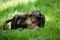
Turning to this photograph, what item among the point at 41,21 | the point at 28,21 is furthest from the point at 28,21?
the point at 41,21

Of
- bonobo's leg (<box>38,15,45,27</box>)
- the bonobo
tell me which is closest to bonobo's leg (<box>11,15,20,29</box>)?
the bonobo

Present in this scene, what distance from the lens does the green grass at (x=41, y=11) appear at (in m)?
2.40

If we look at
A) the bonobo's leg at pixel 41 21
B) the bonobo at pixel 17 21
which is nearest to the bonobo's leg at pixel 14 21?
the bonobo at pixel 17 21

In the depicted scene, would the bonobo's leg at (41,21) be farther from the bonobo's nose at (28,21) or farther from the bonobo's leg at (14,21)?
the bonobo's leg at (14,21)

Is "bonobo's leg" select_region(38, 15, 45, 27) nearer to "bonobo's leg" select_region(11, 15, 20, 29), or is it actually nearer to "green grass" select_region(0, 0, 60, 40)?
"green grass" select_region(0, 0, 60, 40)

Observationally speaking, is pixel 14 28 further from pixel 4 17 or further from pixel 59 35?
pixel 59 35

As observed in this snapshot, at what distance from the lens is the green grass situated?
7.88 ft

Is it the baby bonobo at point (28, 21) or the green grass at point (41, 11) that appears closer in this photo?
the green grass at point (41, 11)

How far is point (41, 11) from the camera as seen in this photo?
2.58 metres

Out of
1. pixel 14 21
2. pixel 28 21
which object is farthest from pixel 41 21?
pixel 14 21

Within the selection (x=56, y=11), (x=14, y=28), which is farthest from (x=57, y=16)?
(x=14, y=28)

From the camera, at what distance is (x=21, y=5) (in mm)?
2660

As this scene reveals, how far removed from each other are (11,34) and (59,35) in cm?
39

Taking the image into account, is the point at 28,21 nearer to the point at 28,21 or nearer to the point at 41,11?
the point at 28,21
